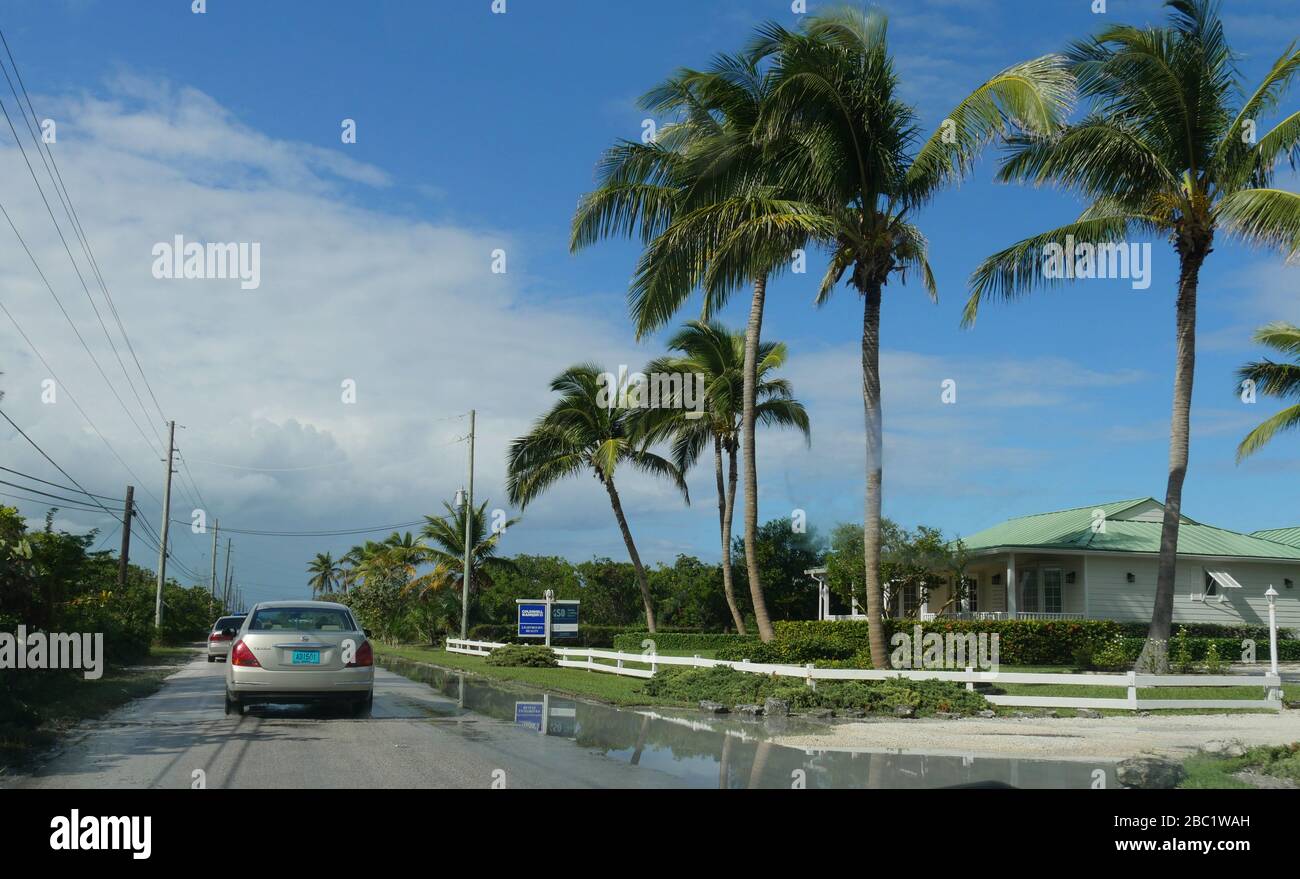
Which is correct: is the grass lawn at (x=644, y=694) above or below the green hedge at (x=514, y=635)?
above

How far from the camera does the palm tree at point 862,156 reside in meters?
19.1

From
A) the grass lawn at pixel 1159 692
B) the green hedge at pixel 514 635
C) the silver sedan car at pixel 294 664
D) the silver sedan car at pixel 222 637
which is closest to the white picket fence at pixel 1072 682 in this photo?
the grass lawn at pixel 1159 692

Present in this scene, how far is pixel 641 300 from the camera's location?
21.9 metres

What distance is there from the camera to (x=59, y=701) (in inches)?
595

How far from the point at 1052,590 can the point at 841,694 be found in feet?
64.6

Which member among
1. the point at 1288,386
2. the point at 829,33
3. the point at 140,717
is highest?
the point at 829,33

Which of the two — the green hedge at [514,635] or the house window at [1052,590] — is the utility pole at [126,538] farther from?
the house window at [1052,590]

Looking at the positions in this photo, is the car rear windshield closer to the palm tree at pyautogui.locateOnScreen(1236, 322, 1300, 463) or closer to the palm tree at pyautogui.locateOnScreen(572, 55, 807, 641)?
the palm tree at pyautogui.locateOnScreen(572, 55, 807, 641)

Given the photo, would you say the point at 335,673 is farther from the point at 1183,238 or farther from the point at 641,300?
the point at 1183,238

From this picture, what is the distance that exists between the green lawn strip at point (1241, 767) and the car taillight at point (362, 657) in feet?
31.8

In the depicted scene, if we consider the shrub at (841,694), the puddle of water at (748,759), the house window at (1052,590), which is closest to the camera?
the puddle of water at (748,759)
